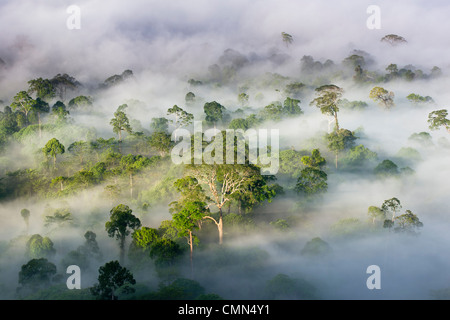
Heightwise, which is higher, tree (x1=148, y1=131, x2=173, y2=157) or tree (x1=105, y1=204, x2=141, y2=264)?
tree (x1=148, y1=131, x2=173, y2=157)

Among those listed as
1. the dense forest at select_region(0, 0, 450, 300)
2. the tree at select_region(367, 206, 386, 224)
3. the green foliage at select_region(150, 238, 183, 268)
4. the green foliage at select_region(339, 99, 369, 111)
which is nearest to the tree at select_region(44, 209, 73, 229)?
the dense forest at select_region(0, 0, 450, 300)

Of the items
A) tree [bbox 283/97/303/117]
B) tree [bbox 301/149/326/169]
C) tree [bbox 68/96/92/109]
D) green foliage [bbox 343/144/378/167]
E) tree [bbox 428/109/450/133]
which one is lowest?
tree [bbox 301/149/326/169]

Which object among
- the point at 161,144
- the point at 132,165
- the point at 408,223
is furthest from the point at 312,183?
the point at 132,165

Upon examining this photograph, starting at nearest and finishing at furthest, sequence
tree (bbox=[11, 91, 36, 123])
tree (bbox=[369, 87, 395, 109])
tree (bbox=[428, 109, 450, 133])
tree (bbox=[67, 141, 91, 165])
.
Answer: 1. tree (bbox=[67, 141, 91, 165])
2. tree (bbox=[11, 91, 36, 123])
3. tree (bbox=[428, 109, 450, 133])
4. tree (bbox=[369, 87, 395, 109])

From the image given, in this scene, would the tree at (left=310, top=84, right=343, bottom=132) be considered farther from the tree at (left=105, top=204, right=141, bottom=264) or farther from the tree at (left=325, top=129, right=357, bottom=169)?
the tree at (left=105, top=204, right=141, bottom=264)

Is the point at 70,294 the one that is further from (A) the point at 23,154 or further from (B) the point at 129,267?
(A) the point at 23,154

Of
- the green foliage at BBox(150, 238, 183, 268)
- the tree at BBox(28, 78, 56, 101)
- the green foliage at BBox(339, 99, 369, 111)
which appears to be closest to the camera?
the green foliage at BBox(150, 238, 183, 268)
